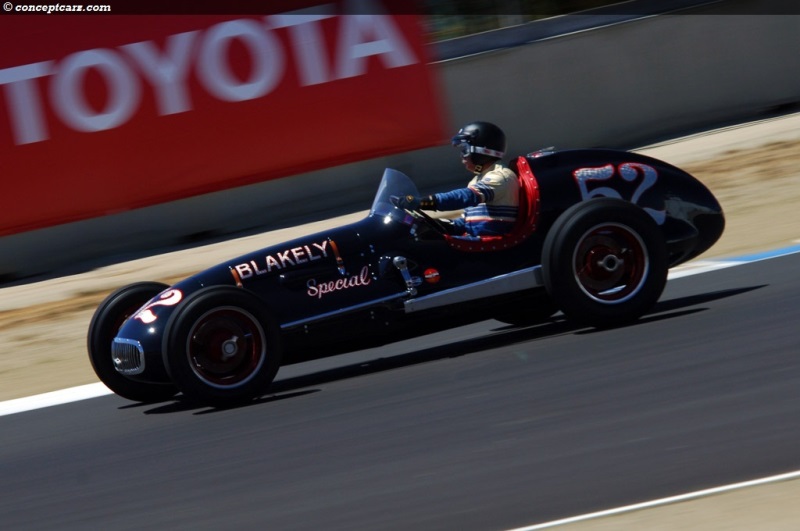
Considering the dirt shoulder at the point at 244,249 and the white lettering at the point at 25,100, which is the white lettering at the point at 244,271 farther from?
the white lettering at the point at 25,100

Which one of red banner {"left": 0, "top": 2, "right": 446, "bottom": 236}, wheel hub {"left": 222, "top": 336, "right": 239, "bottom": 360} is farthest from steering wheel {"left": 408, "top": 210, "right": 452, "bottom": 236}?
red banner {"left": 0, "top": 2, "right": 446, "bottom": 236}

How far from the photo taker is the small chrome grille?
21.6ft

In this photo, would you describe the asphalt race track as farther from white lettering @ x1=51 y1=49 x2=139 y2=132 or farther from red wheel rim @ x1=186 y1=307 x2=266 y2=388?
white lettering @ x1=51 y1=49 x2=139 y2=132

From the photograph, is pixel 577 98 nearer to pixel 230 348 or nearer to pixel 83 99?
pixel 83 99

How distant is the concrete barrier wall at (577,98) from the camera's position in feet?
46.3

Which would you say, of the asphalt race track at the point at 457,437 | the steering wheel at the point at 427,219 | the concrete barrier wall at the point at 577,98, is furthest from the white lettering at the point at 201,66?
the steering wheel at the point at 427,219

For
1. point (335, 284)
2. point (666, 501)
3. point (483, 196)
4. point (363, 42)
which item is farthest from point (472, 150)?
point (363, 42)

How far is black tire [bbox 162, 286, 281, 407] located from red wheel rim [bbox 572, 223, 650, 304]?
182 cm

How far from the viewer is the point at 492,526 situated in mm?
4281

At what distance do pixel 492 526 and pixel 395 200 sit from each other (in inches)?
121

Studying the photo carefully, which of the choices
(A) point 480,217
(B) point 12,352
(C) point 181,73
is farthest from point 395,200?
(C) point 181,73

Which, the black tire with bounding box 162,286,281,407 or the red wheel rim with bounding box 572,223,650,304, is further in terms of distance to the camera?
the red wheel rim with bounding box 572,223,650,304

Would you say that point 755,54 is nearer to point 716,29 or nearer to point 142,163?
point 716,29

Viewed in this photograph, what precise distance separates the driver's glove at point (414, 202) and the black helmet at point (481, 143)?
49 cm
